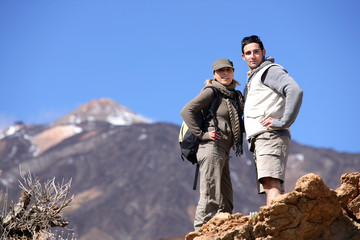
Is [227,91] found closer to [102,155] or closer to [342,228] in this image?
[342,228]

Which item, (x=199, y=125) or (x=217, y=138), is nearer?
(x=217, y=138)

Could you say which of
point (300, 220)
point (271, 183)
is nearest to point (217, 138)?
point (271, 183)

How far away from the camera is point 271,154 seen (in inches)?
212

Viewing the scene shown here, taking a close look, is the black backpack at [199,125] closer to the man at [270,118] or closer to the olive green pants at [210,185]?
the olive green pants at [210,185]

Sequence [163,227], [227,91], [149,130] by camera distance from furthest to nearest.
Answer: [149,130]
[163,227]
[227,91]

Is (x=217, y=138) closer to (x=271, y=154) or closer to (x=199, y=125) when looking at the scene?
(x=199, y=125)

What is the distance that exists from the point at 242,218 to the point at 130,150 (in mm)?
146240

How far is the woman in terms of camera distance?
19.5 feet

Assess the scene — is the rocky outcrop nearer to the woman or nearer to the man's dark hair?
the woman

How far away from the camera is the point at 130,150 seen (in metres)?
151

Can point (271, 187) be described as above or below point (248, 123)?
below

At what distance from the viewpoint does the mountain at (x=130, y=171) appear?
12006 centimetres

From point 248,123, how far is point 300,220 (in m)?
1.04

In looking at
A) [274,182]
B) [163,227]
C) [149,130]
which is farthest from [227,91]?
[149,130]
